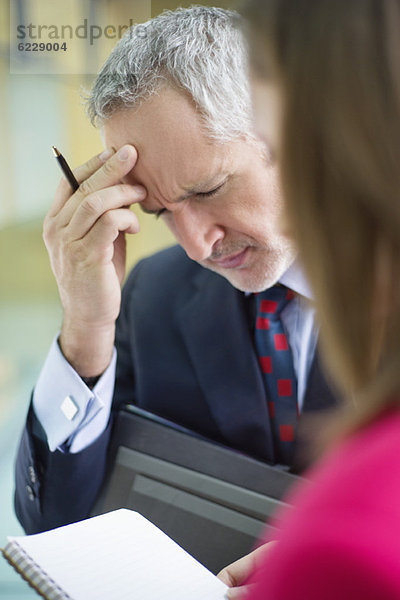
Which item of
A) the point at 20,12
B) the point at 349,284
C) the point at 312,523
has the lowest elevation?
the point at 312,523

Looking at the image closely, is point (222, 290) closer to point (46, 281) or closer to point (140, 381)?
point (140, 381)

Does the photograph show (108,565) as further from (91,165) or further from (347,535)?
(91,165)

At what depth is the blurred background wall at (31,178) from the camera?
4.10ft

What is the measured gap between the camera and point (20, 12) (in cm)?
127

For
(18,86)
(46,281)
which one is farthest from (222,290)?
(46,281)

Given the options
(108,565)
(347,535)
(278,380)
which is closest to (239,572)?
(108,565)

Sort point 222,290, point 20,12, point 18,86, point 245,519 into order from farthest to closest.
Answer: point 18,86 < point 222,290 < point 20,12 < point 245,519

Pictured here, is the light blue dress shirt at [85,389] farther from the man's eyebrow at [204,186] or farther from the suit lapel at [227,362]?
the man's eyebrow at [204,186]

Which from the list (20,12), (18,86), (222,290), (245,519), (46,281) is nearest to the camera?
(245,519)

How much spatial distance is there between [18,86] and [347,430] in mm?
1468

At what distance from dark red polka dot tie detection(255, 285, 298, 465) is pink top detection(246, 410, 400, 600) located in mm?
864

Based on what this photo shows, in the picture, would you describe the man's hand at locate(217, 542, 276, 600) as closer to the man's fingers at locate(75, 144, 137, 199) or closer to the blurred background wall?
the man's fingers at locate(75, 144, 137, 199)

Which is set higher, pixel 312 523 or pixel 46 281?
pixel 312 523

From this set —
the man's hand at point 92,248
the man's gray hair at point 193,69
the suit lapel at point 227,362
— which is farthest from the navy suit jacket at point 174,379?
the man's gray hair at point 193,69
